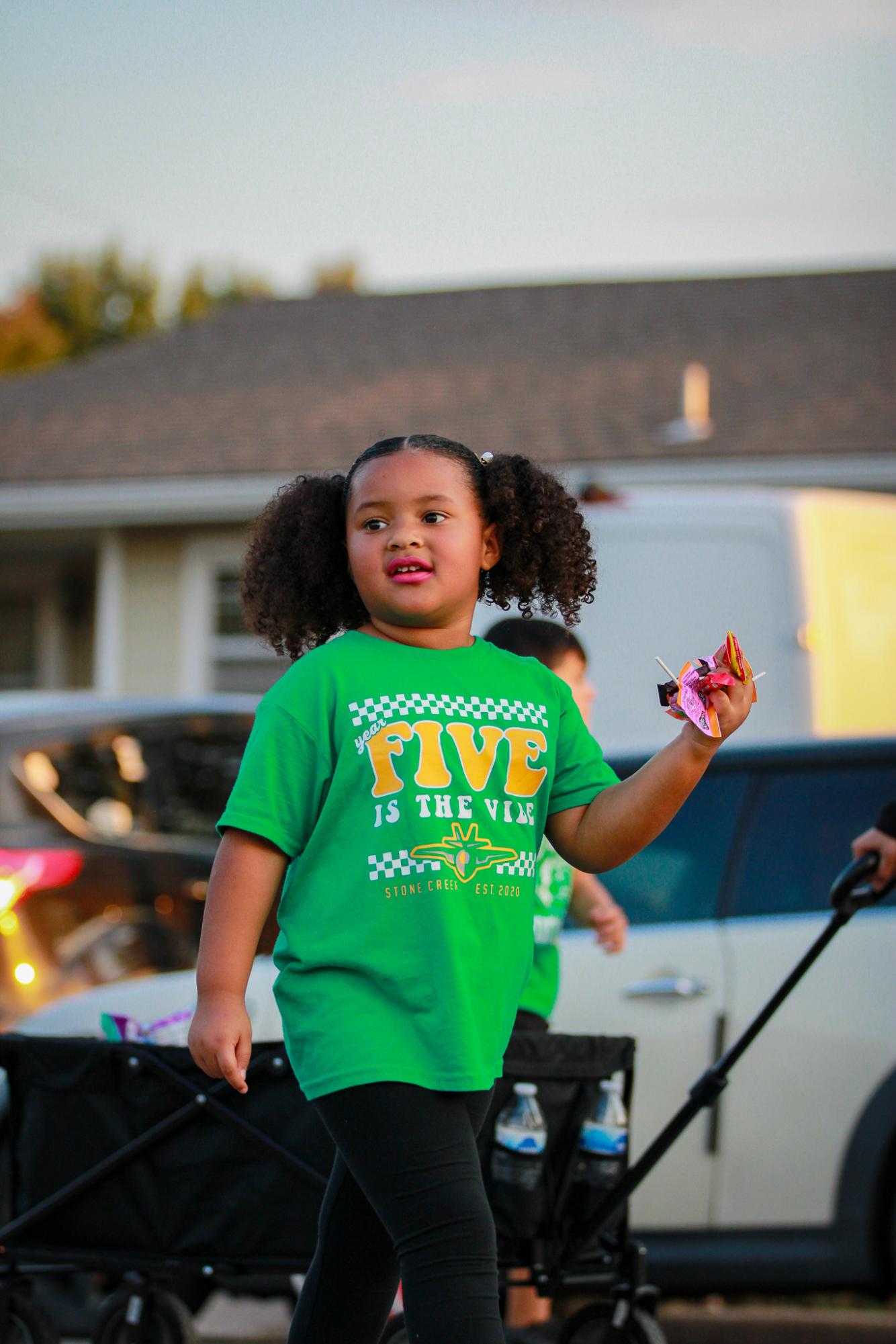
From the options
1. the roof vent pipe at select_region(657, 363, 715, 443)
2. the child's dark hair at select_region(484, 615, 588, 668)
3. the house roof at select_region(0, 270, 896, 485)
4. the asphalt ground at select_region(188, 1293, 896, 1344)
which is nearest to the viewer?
the child's dark hair at select_region(484, 615, 588, 668)

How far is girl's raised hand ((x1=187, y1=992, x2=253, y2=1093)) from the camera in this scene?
2.25 metres

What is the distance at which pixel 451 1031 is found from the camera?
7.48 ft

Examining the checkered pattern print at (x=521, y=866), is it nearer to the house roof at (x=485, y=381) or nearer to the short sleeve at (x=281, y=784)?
the short sleeve at (x=281, y=784)

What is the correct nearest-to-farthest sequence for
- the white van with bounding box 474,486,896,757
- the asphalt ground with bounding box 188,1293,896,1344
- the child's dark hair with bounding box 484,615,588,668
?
the child's dark hair with bounding box 484,615,588,668, the asphalt ground with bounding box 188,1293,896,1344, the white van with bounding box 474,486,896,757

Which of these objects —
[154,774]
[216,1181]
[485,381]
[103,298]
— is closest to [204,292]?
[103,298]

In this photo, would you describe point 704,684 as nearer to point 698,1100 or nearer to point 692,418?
point 698,1100

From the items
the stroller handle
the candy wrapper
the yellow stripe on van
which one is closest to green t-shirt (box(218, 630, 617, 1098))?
the stroller handle

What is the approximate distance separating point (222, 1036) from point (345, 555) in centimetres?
84

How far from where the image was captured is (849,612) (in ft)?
19.8

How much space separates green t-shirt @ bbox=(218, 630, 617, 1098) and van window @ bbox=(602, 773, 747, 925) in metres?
1.88

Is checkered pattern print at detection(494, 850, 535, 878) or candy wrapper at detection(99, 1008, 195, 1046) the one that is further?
candy wrapper at detection(99, 1008, 195, 1046)

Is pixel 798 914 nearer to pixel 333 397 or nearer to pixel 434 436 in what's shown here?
pixel 434 436

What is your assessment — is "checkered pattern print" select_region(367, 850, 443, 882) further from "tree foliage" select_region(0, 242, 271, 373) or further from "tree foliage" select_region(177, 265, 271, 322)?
"tree foliage" select_region(177, 265, 271, 322)

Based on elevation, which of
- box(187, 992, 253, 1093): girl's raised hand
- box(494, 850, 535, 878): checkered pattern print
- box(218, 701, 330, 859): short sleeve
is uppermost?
box(218, 701, 330, 859): short sleeve
